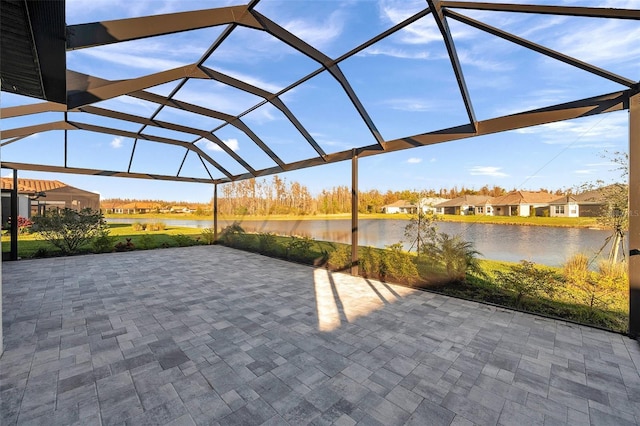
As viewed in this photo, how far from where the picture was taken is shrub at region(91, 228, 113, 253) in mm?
8797

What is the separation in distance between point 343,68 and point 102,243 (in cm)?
958

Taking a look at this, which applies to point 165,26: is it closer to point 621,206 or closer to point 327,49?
point 327,49

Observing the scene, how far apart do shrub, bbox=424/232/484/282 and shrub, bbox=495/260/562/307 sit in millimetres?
396

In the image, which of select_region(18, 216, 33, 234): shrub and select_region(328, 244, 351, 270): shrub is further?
select_region(18, 216, 33, 234): shrub

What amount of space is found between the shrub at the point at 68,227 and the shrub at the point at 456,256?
1040 centimetres

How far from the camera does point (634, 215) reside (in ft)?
10.1

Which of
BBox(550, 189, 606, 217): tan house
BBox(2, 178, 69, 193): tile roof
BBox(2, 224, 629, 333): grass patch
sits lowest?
BBox(2, 224, 629, 333): grass patch

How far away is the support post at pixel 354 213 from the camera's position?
5.92 meters

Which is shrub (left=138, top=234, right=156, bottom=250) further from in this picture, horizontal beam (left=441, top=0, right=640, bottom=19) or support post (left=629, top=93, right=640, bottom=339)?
support post (left=629, top=93, right=640, bottom=339)

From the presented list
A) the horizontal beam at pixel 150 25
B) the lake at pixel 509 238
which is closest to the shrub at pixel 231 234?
the lake at pixel 509 238

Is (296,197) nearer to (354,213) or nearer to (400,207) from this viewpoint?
(354,213)

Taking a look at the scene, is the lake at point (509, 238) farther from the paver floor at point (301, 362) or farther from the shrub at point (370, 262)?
the paver floor at point (301, 362)

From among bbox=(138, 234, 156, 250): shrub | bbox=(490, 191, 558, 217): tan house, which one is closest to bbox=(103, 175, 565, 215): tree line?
bbox=(490, 191, 558, 217): tan house

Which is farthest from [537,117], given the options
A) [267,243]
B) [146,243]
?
[146,243]
